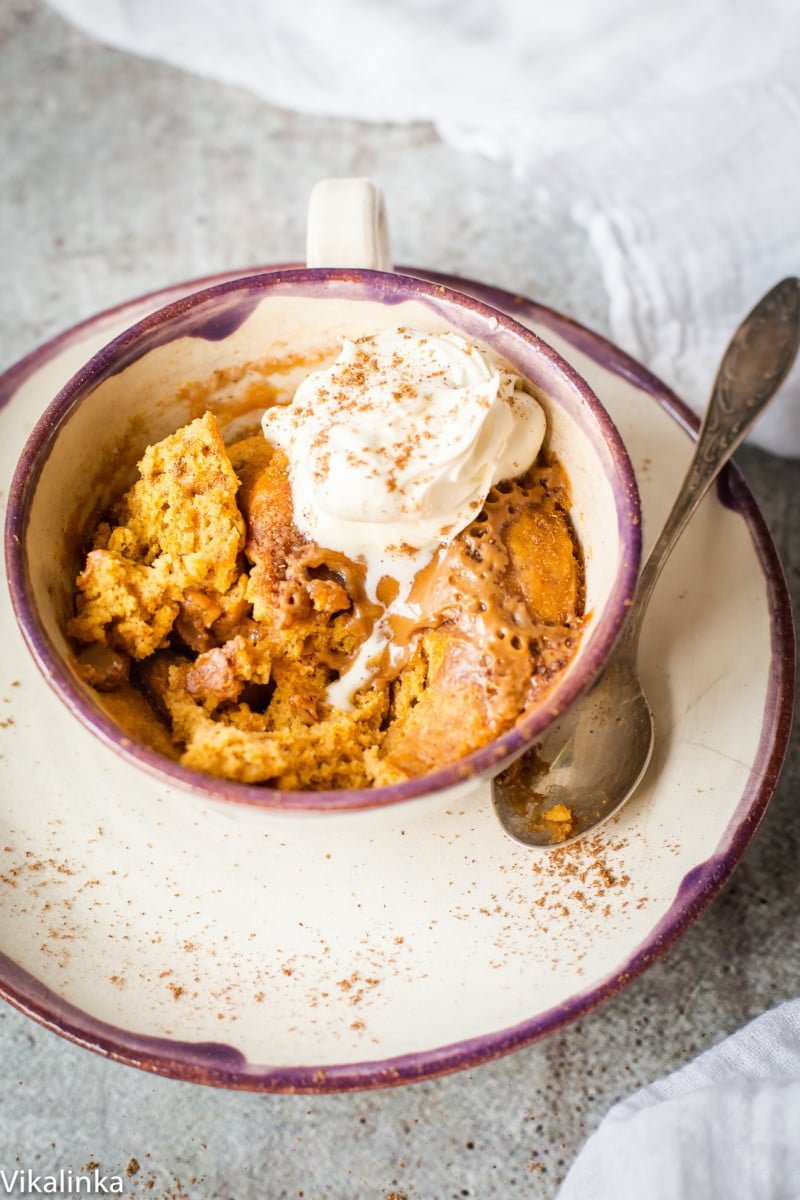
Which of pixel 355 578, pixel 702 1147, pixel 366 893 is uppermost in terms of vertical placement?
pixel 355 578

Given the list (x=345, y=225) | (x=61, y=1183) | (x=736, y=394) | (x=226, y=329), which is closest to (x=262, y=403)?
(x=226, y=329)

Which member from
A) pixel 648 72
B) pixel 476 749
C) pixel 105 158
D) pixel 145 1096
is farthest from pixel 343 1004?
pixel 648 72

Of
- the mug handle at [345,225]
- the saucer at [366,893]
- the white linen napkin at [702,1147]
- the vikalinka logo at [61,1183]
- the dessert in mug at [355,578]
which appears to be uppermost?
the mug handle at [345,225]

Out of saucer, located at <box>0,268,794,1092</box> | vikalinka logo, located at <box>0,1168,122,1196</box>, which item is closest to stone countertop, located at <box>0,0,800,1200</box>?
vikalinka logo, located at <box>0,1168,122,1196</box>

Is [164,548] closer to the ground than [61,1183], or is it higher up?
higher up

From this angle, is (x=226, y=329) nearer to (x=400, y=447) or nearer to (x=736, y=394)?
(x=400, y=447)

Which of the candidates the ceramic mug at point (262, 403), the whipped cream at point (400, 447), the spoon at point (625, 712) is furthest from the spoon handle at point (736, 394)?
the whipped cream at point (400, 447)

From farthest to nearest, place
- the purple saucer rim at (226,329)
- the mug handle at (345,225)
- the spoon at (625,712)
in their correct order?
1. the mug handle at (345,225)
2. the spoon at (625,712)
3. the purple saucer rim at (226,329)

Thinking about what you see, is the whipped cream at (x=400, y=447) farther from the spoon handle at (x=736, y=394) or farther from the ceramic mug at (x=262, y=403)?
the spoon handle at (x=736, y=394)
